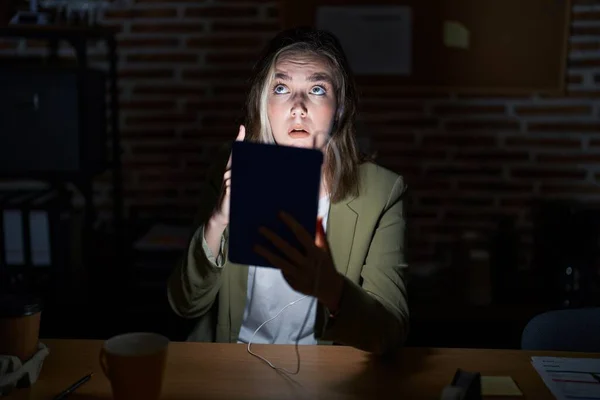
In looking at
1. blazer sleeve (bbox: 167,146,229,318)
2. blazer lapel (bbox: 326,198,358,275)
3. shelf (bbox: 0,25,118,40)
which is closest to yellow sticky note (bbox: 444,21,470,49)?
shelf (bbox: 0,25,118,40)

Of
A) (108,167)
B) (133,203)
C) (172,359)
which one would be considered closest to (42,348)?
(172,359)

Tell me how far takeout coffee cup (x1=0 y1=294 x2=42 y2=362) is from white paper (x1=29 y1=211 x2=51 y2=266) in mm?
1720

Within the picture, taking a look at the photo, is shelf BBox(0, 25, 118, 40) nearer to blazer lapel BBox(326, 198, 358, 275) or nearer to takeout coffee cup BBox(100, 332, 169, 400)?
blazer lapel BBox(326, 198, 358, 275)

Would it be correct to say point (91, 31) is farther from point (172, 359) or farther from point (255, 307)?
point (172, 359)

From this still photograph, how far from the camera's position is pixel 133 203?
9.50 feet

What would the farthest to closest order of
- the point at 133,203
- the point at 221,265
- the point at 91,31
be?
the point at 133,203 → the point at 91,31 → the point at 221,265

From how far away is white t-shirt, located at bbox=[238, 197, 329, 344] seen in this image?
4.59 feet

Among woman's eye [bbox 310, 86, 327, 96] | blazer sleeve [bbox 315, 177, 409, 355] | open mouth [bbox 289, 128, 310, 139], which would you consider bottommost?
blazer sleeve [bbox 315, 177, 409, 355]

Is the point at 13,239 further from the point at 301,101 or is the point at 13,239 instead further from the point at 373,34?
the point at 301,101

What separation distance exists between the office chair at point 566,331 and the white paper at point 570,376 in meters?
0.11

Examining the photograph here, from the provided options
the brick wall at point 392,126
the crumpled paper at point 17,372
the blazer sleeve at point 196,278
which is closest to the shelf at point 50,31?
the brick wall at point 392,126

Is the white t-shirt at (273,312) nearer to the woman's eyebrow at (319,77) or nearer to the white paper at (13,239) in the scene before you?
the woman's eyebrow at (319,77)

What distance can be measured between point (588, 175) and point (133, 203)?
1942 mm

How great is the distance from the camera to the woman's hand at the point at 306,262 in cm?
89
